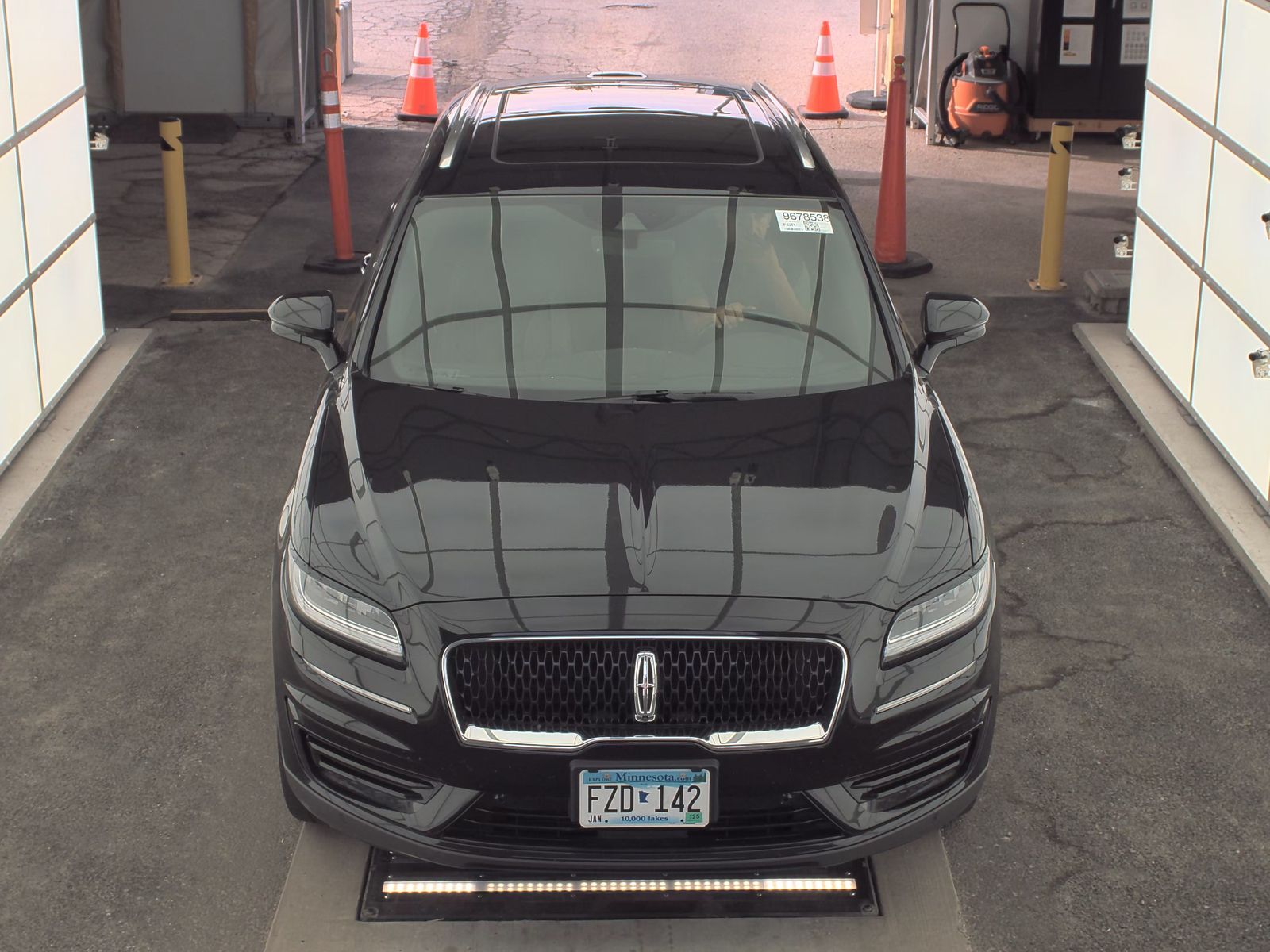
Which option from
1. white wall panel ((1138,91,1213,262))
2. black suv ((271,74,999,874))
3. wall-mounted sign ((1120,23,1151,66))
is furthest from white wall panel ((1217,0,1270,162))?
wall-mounted sign ((1120,23,1151,66))

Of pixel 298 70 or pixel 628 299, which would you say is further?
pixel 298 70

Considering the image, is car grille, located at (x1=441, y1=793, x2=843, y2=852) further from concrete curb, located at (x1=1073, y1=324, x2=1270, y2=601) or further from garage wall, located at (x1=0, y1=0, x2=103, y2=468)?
garage wall, located at (x1=0, y1=0, x2=103, y2=468)

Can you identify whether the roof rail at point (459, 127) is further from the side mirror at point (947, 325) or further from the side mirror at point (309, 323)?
the side mirror at point (947, 325)

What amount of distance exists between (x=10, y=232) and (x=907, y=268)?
565 cm

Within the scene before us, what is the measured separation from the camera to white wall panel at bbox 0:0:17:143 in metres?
6.79

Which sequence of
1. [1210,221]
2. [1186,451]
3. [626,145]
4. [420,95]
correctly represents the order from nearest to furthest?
[626,145], [1186,451], [1210,221], [420,95]

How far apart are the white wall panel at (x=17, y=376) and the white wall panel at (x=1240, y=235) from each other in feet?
17.7

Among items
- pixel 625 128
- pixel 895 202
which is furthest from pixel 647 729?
pixel 895 202

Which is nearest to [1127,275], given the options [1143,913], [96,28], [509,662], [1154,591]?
[1154,591]

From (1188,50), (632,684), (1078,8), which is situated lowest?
(632,684)

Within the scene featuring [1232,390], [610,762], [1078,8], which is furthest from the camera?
[1078,8]

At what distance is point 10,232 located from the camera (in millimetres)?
6871

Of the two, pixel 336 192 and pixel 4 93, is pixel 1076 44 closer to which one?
pixel 336 192

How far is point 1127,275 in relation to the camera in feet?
31.2
